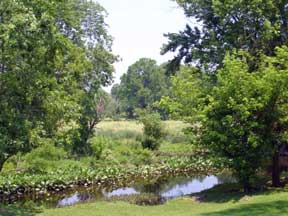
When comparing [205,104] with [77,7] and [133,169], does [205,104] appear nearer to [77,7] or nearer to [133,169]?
[133,169]

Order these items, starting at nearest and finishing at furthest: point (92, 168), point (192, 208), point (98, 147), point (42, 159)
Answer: point (192, 208) → point (42, 159) → point (92, 168) → point (98, 147)

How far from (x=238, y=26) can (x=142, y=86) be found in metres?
99.6

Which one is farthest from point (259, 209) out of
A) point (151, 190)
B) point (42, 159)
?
point (42, 159)

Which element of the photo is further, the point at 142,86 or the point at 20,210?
the point at 142,86

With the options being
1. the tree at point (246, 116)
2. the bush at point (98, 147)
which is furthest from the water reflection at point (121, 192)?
the bush at point (98, 147)

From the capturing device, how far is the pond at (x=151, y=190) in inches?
839

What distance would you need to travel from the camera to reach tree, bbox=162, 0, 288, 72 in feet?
83.3

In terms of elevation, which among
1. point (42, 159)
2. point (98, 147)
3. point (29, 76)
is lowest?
point (42, 159)

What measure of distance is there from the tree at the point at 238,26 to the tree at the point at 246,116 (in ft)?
15.1

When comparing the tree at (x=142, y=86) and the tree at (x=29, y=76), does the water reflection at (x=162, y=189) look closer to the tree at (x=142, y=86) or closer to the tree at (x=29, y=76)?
the tree at (x=29, y=76)

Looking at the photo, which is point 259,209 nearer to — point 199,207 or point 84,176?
point 199,207

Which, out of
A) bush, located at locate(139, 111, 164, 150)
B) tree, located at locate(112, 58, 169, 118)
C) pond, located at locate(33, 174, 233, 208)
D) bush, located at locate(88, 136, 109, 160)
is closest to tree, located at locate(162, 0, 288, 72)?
pond, located at locate(33, 174, 233, 208)

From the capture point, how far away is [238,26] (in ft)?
86.8

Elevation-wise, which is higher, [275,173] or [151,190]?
[275,173]
